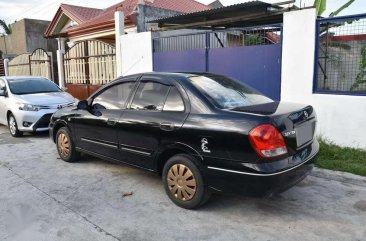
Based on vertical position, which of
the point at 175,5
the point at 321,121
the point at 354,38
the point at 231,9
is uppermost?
the point at 175,5

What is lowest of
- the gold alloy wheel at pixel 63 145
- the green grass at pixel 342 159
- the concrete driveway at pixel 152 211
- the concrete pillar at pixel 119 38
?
the concrete driveway at pixel 152 211

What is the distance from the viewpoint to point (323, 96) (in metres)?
6.32

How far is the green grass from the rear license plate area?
1.28 meters

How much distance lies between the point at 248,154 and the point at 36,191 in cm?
299

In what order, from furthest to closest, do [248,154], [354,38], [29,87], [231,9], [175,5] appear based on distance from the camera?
[175,5] → [29,87] → [231,9] → [354,38] → [248,154]

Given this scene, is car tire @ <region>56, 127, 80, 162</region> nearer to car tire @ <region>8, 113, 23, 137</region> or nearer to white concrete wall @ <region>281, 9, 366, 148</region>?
car tire @ <region>8, 113, 23, 137</region>

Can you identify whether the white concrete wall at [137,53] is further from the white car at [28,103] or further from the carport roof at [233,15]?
the white car at [28,103]

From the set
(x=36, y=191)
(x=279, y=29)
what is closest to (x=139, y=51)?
(x=279, y=29)

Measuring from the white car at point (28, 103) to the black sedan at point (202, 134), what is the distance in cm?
346

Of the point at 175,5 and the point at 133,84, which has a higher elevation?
the point at 175,5

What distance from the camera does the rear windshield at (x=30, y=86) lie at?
8.85 m

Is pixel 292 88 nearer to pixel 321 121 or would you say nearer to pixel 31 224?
pixel 321 121

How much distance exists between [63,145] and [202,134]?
326cm

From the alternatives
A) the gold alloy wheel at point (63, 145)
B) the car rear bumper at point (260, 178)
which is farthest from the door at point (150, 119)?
the gold alloy wheel at point (63, 145)
